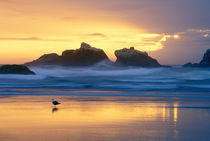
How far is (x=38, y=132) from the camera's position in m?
9.59

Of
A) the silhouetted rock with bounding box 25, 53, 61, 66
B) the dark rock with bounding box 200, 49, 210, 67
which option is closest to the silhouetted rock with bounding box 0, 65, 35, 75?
the silhouetted rock with bounding box 25, 53, 61, 66

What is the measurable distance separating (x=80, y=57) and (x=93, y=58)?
2584mm

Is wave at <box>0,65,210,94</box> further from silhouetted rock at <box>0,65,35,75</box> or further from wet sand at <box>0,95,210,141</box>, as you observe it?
wet sand at <box>0,95,210,141</box>

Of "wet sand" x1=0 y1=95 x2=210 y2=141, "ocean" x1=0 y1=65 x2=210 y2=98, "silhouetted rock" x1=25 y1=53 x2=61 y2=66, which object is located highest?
"silhouetted rock" x1=25 y1=53 x2=61 y2=66

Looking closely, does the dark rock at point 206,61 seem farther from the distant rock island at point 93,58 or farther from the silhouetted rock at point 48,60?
the silhouetted rock at point 48,60

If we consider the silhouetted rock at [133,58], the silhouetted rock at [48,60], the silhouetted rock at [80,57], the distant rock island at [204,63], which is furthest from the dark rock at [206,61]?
the silhouetted rock at [48,60]

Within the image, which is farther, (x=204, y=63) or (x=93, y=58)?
(x=204, y=63)

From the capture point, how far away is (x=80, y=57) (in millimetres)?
71000

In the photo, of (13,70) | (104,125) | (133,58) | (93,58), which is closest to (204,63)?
(133,58)

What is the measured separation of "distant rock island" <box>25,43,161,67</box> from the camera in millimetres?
70812

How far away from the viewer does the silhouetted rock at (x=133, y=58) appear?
235ft

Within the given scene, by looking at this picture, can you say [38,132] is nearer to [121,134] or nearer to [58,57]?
[121,134]

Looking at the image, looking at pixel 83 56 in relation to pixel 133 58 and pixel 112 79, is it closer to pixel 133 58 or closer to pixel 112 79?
pixel 133 58

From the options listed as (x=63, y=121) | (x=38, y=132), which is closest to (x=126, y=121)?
(x=63, y=121)
